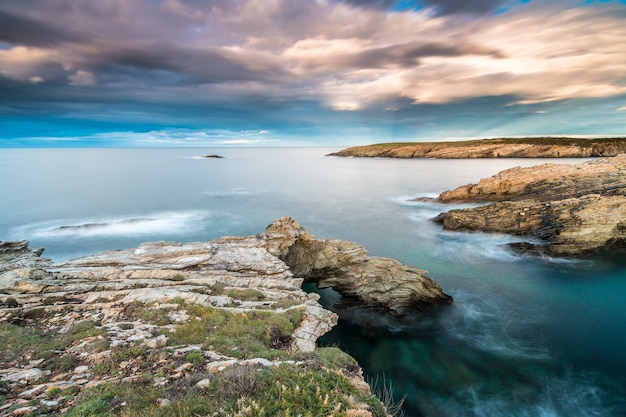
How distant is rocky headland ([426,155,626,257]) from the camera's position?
86.3 feet

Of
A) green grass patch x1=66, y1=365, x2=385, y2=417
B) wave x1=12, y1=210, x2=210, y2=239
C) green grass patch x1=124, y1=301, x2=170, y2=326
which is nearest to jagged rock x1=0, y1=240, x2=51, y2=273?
green grass patch x1=124, y1=301, x2=170, y2=326

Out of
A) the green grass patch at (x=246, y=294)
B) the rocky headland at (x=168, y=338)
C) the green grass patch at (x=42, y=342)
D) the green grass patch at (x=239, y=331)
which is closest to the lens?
the rocky headland at (x=168, y=338)

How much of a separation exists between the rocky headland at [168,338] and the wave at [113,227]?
48.3ft

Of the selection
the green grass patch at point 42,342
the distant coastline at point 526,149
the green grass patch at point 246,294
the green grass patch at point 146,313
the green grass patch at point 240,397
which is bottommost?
the green grass patch at point 246,294

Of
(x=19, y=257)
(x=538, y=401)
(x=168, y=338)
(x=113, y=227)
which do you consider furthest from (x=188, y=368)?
(x=113, y=227)

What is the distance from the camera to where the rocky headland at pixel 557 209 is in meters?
26.3

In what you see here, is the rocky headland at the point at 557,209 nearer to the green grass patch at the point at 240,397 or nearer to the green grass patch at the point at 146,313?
the green grass patch at the point at 240,397

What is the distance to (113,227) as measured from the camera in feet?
112

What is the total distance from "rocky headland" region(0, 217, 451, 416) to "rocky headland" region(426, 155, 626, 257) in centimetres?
2505

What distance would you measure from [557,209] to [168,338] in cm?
3311

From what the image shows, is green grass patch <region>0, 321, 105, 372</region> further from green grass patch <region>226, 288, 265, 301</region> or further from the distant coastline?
the distant coastline

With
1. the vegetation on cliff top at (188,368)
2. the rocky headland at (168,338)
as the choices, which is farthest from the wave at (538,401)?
the vegetation on cliff top at (188,368)

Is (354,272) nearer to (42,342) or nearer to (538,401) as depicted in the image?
(538,401)

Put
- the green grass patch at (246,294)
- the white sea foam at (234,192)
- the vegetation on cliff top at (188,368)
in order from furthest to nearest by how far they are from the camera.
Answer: the white sea foam at (234,192) → the green grass patch at (246,294) → the vegetation on cliff top at (188,368)
